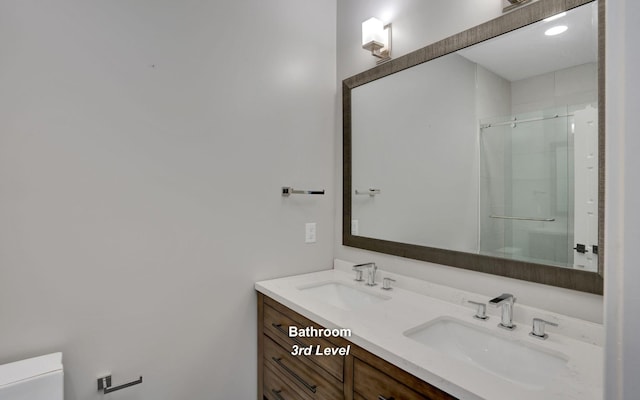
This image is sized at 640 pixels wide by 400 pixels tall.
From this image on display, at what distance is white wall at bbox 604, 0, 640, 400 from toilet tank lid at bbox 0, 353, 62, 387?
148 cm

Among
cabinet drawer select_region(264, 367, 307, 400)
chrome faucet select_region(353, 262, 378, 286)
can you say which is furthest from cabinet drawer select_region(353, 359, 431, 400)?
chrome faucet select_region(353, 262, 378, 286)

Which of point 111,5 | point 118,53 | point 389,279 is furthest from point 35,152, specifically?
point 389,279

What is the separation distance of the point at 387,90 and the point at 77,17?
144 centimetres

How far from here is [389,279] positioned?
1.67 m

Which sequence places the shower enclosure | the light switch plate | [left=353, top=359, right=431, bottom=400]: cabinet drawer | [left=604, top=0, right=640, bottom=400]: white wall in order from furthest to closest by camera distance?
the light switch plate → the shower enclosure → [left=353, top=359, right=431, bottom=400]: cabinet drawer → [left=604, top=0, right=640, bottom=400]: white wall

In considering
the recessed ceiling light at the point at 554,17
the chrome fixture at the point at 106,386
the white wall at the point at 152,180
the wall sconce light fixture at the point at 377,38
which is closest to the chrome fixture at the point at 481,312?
the white wall at the point at 152,180

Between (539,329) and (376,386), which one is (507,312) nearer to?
(539,329)

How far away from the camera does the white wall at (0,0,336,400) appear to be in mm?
1189

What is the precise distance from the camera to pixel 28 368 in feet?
3.58

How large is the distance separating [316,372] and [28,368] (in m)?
1.01

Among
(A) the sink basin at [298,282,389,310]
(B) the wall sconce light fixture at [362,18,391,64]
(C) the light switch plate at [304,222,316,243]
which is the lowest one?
(A) the sink basin at [298,282,389,310]

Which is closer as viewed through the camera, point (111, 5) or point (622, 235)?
point (622, 235)

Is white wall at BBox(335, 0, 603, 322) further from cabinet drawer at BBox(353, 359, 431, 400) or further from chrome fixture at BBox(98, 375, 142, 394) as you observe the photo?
chrome fixture at BBox(98, 375, 142, 394)

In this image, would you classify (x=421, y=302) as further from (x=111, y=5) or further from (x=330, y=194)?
(x=111, y=5)
